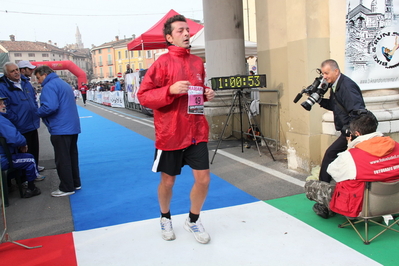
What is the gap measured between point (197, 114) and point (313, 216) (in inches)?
71.6

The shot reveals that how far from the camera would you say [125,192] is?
530 centimetres

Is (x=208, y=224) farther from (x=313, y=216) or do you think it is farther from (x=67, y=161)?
(x=67, y=161)

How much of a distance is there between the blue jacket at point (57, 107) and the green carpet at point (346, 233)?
9.66ft

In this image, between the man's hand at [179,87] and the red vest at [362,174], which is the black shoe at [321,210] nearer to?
the red vest at [362,174]

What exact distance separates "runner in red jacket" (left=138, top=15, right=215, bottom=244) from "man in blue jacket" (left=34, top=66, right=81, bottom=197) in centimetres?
225

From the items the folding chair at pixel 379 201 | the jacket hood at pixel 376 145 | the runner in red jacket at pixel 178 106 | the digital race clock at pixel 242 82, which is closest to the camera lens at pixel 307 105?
the jacket hood at pixel 376 145

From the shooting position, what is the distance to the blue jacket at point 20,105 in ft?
19.1

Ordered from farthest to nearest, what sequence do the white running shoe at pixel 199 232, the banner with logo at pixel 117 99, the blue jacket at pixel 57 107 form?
1. the banner with logo at pixel 117 99
2. the blue jacket at pixel 57 107
3. the white running shoe at pixel 199 232

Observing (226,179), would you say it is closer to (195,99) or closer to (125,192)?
(125,192)

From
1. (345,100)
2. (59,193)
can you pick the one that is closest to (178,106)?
(345,100)

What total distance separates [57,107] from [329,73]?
139 inches

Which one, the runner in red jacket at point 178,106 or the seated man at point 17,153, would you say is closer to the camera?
the runner in red jacket at point 178,106

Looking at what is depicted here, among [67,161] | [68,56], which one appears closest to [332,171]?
[67,161]

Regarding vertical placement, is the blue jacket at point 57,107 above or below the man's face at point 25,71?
below
